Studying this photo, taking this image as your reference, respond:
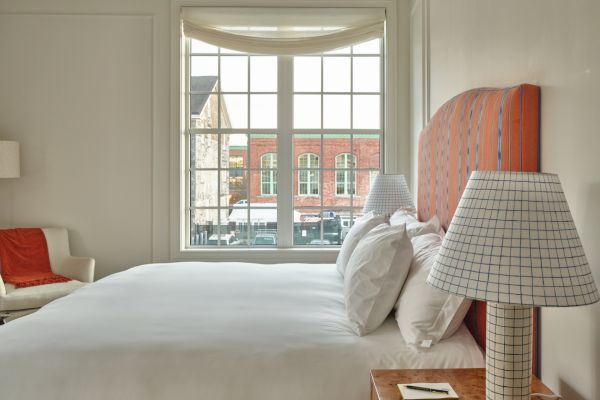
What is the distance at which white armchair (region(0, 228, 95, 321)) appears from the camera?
354 cm

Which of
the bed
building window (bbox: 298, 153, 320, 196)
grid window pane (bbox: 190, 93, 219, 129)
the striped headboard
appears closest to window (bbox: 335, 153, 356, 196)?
building window (bbox: 298, 153, 320, 196)

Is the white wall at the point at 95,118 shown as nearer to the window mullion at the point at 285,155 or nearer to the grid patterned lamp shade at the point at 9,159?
the grid patterned lamp shade at the point at 9,159

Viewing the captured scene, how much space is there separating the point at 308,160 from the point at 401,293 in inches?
109

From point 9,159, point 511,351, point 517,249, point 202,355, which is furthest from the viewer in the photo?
point 9,159

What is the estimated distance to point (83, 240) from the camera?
4.35m

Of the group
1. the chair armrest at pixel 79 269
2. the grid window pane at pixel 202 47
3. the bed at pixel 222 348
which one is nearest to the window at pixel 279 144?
the grid window pane at pixel 202 47

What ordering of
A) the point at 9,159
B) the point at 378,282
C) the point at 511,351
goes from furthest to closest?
the point at 9,159 < the point at 378,282 < the point at 511,351

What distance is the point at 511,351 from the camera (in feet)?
3.84

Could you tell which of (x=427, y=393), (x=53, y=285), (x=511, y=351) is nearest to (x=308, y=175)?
(x=53, y=285)

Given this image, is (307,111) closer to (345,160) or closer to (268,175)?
(345,160)

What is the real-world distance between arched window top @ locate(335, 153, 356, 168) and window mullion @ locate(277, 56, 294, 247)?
17.0 inches

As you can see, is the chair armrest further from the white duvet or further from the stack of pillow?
the stack of pillow

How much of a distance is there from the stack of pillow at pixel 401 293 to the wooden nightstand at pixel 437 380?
0.60ft

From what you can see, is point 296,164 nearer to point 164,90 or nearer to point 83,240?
point 164,90
